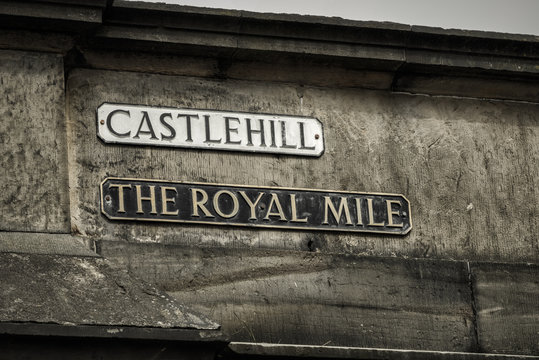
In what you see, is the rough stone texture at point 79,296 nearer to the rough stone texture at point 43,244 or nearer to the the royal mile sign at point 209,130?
the rough stone texture at point 43,244

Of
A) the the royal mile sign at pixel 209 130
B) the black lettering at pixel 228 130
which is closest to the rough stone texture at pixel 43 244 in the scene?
the the royal mile sign at pixel 209 130

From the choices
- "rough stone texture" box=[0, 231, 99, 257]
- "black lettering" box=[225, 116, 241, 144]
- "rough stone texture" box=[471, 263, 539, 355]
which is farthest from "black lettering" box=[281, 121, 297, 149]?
"rough stone texture" box=[0, 231, 99, 257]

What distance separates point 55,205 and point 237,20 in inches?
64.0

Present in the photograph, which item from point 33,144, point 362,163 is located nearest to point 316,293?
point 362,163

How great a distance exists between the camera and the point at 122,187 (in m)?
10.0

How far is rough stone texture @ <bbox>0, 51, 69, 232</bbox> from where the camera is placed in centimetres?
972

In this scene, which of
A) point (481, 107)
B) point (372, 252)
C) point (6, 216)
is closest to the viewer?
point (6, 216)

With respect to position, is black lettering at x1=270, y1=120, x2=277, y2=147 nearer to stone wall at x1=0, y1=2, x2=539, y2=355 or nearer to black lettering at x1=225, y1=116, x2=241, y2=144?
stone wall at x1=0, y1=2, x2=539, y2=355

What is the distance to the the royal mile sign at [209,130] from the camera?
10195mm

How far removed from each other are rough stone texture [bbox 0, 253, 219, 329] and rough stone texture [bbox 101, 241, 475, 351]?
44 cm

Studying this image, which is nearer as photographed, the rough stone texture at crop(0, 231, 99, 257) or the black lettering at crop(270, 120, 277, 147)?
the rough stone texture at crop(0, 231, 99, 257)

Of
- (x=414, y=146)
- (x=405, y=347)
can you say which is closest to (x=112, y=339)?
(x=405, y=347)

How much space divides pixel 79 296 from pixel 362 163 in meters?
2.26

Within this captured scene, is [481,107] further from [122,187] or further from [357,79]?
[122,187]
